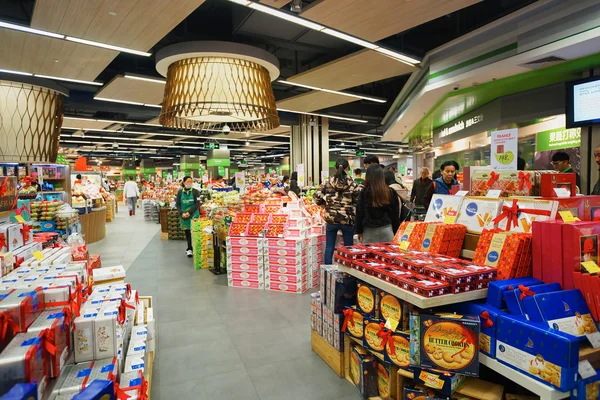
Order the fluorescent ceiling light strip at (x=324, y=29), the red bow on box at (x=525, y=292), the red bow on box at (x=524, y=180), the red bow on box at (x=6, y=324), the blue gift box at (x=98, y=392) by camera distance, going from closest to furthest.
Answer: the blue gift box at (x=98, y=392) → the red bow on box at (x=6, y=324) → the red bow on box at (x=525, y=292) → the red bow on box at (x=524, y=180) → the fluorescent ceiling light strip at (x=324, y=29)

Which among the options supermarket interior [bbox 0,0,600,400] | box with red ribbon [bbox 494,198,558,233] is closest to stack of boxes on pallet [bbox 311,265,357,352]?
supermarket interior [bbox 0,0,600,400]

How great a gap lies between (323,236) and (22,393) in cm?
452

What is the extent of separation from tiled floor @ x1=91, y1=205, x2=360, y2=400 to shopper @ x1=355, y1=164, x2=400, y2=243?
1.21 m

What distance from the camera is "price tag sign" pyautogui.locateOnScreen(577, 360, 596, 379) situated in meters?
1.55

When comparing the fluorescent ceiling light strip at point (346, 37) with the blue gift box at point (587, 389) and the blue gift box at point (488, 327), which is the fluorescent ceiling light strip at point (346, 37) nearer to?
the blue gift box at point (488, 327)

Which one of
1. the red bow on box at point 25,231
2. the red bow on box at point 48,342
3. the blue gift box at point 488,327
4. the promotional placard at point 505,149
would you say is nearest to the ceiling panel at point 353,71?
the promotional placard at point 505,149

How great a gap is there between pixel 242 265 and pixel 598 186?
4.39 meters

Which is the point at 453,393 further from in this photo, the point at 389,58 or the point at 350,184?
the point at 389,58

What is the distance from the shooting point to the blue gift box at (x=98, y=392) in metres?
1.24

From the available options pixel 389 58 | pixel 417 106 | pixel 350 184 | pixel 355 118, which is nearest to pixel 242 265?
pixel 350 184

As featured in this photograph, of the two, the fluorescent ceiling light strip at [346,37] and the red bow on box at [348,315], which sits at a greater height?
the fluorescent ceiling light strip at [346,37]

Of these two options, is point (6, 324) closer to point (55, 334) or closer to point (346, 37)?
point (55, 334)

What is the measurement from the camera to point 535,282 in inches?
75.9

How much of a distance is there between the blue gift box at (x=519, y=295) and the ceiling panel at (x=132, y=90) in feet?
23.8
